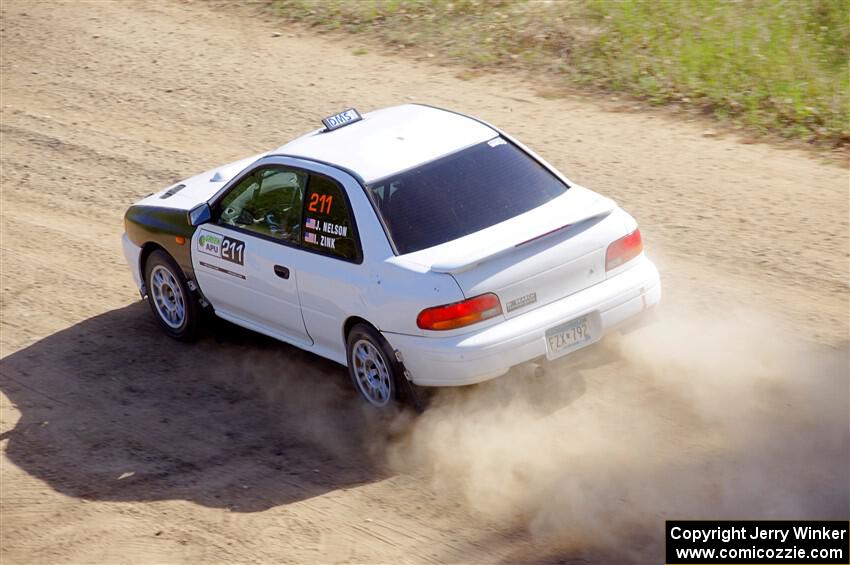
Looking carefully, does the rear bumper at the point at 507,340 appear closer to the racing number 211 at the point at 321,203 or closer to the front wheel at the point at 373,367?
the front wheel at the point at 373,367

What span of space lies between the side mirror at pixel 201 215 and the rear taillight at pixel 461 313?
7.88 ft

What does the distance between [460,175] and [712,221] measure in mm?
3431

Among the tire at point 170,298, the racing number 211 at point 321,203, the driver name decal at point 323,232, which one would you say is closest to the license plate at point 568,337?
the driver name decal at point 323,232

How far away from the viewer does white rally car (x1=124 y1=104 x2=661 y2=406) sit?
22.3 feet

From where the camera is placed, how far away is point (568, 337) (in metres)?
6.99

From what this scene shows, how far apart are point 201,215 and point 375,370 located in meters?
2.02

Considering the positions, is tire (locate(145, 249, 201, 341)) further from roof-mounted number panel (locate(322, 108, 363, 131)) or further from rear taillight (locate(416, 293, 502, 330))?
rear taillight (locate(416, 293, 502, 330))

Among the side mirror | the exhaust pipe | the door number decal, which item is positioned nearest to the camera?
the exhaust pipe

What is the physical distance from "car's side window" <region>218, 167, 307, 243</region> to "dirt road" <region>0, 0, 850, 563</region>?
1.13 meters

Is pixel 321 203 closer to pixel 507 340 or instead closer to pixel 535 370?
pixel 507 340

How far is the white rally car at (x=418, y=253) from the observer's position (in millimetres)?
6809

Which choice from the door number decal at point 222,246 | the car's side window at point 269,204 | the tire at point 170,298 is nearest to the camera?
the car's side window at point 269,204

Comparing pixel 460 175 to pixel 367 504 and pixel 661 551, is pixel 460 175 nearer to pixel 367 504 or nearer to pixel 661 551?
pixel 367 504

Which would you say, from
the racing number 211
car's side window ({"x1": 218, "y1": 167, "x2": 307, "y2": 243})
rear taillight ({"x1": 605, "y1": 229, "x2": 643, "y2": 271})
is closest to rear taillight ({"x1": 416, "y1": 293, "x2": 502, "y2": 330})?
rear taillight ({"x1": 605, "y1": 229, "x2": 643, "y2": 271})
